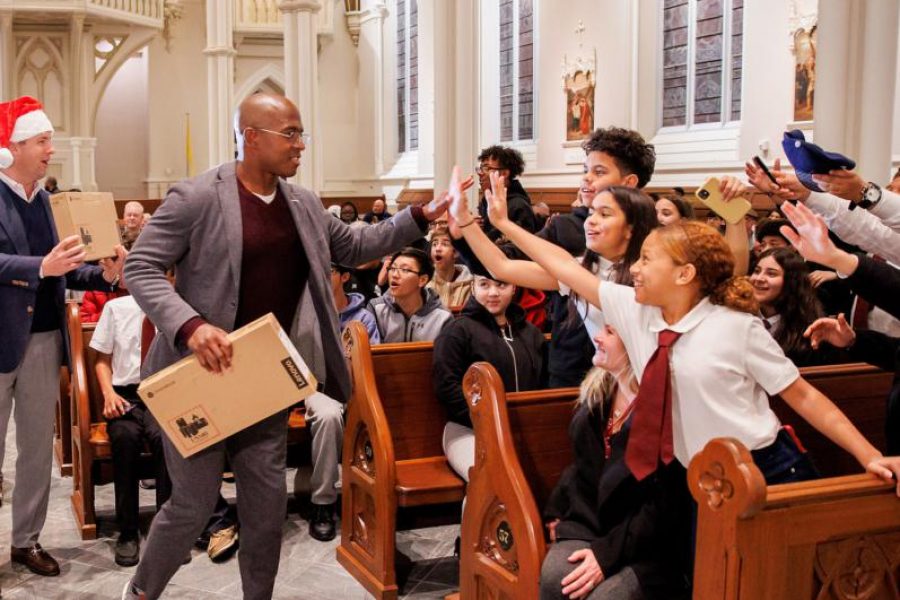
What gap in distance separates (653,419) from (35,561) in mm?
2840

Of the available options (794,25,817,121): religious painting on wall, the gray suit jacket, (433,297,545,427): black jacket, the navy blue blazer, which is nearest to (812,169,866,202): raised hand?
(433,297,545,427): black jacket

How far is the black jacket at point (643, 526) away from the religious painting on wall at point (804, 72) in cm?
767

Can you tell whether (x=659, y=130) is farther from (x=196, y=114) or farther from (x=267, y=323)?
A: (x=196, y=114)

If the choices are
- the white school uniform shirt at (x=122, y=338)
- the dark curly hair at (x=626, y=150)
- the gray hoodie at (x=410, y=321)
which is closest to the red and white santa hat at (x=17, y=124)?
the white school uniform shirt at (x=122, y=338)

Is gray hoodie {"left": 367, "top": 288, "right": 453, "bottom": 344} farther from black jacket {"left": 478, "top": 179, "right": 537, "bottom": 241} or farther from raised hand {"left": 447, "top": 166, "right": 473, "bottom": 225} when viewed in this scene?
raised hand {"left": 447, "top": 166, "right": 473, "bottom": 225}

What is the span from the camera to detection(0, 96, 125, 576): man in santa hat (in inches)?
152

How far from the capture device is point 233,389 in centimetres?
297

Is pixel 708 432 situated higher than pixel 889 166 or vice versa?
pixel 889 166

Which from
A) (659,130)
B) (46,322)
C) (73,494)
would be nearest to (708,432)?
(46,322)

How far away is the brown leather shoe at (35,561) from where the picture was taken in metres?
4.16

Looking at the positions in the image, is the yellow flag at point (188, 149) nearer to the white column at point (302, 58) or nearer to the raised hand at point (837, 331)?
the white column at point (302, 58)

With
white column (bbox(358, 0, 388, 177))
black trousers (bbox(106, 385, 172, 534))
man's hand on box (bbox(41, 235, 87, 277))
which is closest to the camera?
man's hand on box (bbox(41, 235, 87, 277))

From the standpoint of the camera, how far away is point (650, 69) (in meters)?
11.8

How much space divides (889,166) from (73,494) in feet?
17.5
